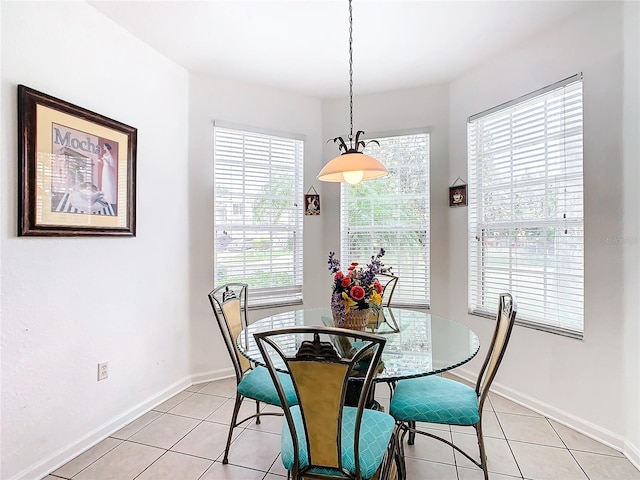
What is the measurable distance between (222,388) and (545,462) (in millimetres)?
2286

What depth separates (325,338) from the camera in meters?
1.94

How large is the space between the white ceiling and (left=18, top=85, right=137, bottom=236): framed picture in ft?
2.49

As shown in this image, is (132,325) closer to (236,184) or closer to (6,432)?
(6,432)

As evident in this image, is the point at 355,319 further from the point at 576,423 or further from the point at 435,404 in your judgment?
the point at 576,423

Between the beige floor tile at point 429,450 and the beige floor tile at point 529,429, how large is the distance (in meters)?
0.43

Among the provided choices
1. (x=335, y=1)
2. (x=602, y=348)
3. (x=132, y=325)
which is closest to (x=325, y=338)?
(x=132, y=325)

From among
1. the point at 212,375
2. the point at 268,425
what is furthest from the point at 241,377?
the point at 212,375

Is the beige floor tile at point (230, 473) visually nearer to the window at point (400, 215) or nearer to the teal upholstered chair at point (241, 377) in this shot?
the teal upholstered chair at point (241, 377)

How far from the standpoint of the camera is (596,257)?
7.22 ft

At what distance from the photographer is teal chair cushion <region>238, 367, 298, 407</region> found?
5.91 ft

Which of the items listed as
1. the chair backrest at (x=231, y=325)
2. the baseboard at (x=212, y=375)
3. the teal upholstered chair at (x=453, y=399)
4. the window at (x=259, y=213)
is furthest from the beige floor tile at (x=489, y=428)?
the baseboard at (x=212, y=375)

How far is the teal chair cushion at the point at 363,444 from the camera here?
1289 millimetres

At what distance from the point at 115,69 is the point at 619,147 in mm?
3189

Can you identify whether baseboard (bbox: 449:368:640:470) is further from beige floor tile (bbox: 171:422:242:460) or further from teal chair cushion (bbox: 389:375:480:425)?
beige floor tile (bbox: 171:422:242:460)
